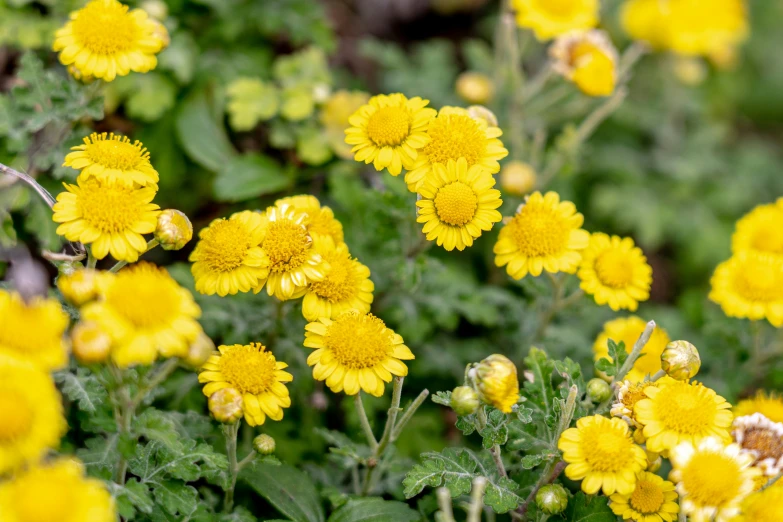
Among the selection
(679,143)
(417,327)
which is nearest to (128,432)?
(417,327)

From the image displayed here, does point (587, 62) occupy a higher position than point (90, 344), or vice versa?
point (587, 62)

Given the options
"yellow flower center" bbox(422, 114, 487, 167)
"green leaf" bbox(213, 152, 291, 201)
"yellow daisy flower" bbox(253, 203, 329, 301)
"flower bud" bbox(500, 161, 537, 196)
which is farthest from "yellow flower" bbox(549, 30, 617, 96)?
"yellow daisy flower" bbox(253, 203, 329, 301)

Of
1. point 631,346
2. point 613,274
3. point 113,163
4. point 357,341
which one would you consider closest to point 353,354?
point 357,341

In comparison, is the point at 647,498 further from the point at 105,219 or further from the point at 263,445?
the point at 105,219

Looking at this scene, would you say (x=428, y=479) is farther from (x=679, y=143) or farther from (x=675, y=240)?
(x=679, y=143)

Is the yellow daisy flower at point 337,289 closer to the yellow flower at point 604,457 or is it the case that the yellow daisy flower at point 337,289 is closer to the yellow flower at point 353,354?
the yellow flower at point 353,354

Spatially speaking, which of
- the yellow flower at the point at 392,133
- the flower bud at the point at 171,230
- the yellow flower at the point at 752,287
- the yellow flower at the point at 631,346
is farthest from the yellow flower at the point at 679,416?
the flower bud at the point at 171,230

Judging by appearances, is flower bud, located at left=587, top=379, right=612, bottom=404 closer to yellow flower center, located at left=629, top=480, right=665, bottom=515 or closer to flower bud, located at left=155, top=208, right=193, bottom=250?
yellow flower center, located at left=629, top=480, right=665, bottom=515
